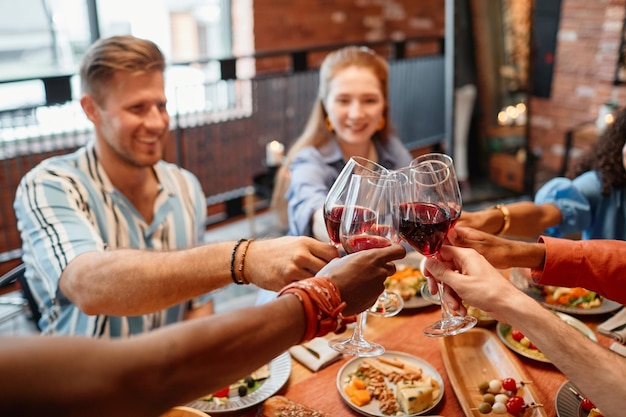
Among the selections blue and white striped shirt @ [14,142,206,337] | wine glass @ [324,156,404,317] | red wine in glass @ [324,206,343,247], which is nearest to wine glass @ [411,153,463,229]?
wine glass @ [324,156,404,317]

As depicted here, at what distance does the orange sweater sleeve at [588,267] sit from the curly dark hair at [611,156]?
67 centimetres

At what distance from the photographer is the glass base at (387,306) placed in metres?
1.48

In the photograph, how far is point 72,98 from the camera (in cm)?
368

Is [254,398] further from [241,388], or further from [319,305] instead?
[319,305]

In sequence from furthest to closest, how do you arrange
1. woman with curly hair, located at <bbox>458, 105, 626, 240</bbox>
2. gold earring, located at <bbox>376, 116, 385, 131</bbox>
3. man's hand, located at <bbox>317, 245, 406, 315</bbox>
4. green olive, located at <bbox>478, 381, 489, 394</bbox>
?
1. gold earring, located at <bbox>376, 116, 385, 131</bbox>
2. woman with curly hair, located at <bbox>458, 105, 626, 240</bbox>
3. green olive, located at <bbox>478, 381, 489, 394</bbox>
4. man's hand, located at <bbox>317, 245, 406, 315</bbox>

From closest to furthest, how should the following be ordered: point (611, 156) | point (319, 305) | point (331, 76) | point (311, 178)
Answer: point (319, 305) < point (611, 156) < point (311, 178) < point (331, 76)

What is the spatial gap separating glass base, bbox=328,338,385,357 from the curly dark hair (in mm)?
1341

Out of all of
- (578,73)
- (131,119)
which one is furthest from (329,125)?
(578,73)

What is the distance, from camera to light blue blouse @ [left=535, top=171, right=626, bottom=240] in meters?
2.20

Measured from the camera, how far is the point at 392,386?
4.81 ft

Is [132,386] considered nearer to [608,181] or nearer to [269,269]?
[269,269]

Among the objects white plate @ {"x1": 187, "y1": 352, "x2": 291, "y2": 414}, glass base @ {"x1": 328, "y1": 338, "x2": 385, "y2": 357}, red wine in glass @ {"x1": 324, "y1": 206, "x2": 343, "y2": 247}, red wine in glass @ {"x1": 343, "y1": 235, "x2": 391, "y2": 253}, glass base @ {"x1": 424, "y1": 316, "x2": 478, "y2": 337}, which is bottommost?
white plate @ {"x1": 187, "y1": 352, "x2": 291, "y2": 414}

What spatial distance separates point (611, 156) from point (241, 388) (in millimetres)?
1547

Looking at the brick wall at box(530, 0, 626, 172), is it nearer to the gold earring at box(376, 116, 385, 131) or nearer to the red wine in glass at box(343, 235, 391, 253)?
the gold earring at box(376, 116, 385, 131)
